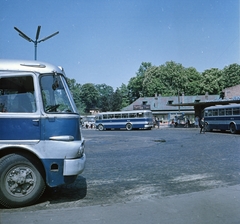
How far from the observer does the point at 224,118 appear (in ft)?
97.2

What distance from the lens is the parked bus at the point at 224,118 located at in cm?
2758

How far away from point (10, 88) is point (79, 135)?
1510mm

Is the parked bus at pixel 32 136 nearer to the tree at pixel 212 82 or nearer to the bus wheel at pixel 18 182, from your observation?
the bus wheel at pixel 18 182

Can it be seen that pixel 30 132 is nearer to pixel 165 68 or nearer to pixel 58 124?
pixel 58 124

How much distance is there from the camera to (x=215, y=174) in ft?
26.4

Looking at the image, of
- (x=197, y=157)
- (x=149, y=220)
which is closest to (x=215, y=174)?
(x=197, y=157)

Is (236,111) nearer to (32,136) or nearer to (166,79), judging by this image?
(32,136)

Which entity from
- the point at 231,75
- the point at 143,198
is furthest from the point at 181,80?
the point at 143,198

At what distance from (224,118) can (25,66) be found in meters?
27.1

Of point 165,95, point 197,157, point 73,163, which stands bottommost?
point 197,157

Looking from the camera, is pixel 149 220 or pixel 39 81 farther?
pixel 39 81

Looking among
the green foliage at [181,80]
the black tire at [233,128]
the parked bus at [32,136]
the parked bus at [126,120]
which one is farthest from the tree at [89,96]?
the parked bus at [32,136]

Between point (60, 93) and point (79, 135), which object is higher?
point (60, 93)

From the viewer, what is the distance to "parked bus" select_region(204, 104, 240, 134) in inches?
1086
